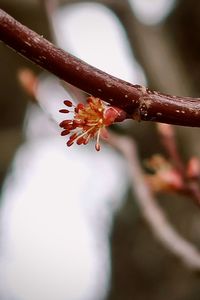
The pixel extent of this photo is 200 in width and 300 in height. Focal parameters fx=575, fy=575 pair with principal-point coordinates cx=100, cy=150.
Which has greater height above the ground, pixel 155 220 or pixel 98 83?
pixel 155 220

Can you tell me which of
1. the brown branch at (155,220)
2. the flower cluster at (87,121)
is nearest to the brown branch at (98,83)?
the flower cluster at (87,121)

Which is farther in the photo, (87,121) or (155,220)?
(155,220)

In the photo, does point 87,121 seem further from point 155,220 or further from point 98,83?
point 155,220

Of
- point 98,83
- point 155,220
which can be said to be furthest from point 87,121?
point 155,220

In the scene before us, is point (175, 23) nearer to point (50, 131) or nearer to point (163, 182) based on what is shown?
point (50, 131)

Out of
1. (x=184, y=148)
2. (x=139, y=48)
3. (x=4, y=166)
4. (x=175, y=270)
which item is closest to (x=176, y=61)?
(x=139, y=48)
